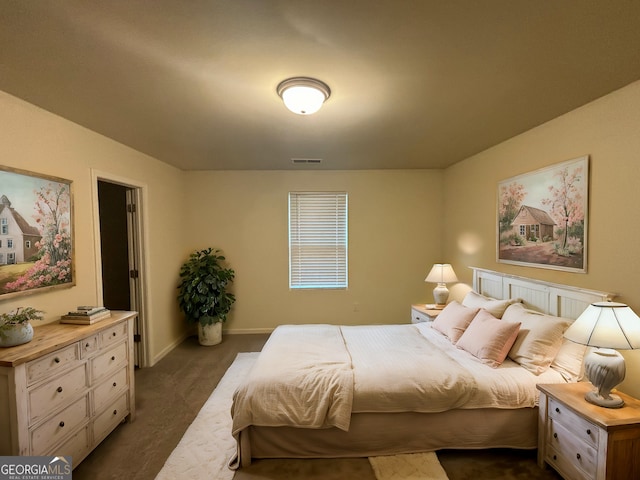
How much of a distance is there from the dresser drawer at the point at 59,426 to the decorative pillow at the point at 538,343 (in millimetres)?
3104

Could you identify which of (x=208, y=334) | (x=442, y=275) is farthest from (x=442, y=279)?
(x=208, y=334)

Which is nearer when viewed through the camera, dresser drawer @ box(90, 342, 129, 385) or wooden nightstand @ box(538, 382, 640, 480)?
wooden nightstand @ box(538, 382, 640, 480)

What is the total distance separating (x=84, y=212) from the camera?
8.29ft

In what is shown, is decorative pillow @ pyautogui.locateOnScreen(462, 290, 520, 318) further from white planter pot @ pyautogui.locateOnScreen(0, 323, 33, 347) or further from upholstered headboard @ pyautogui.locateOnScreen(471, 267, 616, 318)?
white planter pot @ pyautogui.locateOnScreen(0, 323, 33, 347)

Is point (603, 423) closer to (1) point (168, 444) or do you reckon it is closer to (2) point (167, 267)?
(1) point (168, 444)

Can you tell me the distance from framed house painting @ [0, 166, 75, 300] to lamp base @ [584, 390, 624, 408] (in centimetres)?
369

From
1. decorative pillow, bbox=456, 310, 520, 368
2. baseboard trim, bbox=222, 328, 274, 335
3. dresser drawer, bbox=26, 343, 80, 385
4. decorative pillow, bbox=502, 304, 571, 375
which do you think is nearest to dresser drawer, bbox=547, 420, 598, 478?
decorative pillow, bbox=502, 304, 571, 375

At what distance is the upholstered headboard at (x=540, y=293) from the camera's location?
2.16 m

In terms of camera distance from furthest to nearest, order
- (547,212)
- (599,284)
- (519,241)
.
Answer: (519,241) < (547,212) < (599,284)

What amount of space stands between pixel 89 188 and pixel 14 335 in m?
1.42

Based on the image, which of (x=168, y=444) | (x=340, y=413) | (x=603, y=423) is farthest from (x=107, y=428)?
(x=603, y=423)

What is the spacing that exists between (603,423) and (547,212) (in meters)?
1.66

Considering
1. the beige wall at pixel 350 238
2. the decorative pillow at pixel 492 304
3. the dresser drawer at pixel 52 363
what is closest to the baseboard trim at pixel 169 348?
the beige wall at pixel 350 238

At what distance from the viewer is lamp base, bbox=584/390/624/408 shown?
163cm
